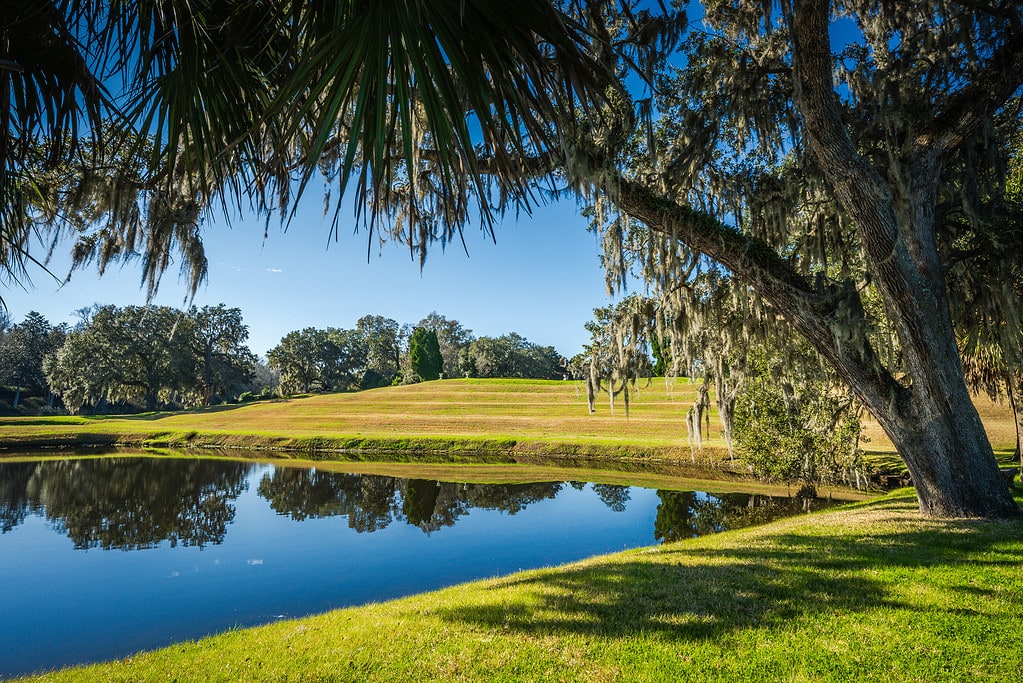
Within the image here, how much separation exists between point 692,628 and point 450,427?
2659 cm

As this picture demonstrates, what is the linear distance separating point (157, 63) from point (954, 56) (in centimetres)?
960

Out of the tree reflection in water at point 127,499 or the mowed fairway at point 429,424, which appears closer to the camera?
the tree reflection in water at point 127,499

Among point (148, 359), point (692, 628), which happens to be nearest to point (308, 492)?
point (692, 628)

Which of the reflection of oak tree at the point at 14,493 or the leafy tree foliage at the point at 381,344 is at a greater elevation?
the leafy tree foliage at the point at 381,344

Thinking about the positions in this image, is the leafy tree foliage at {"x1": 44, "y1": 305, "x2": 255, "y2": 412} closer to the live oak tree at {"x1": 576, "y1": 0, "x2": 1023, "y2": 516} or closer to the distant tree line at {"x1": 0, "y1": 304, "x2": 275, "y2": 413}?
the distant tree line at {"x1": 0, "y1": 304, "x2": 275, "y2": 413}

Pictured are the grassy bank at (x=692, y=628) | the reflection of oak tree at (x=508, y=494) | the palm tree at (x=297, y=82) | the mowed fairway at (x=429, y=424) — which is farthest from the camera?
the mowed fairway at (x=429, y=424)

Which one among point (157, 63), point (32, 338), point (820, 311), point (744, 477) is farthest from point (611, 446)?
point (32, 338)

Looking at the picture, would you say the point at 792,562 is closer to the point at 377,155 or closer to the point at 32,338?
the point at 377,155

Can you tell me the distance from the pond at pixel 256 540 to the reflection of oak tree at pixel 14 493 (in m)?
0.08

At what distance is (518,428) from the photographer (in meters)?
28.7

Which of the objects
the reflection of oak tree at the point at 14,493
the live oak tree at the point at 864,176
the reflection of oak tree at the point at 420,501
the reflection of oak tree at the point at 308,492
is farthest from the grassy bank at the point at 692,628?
the reflection of oak tree at the point at 14,493

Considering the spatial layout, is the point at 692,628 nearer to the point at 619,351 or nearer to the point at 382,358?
the point at 619,351

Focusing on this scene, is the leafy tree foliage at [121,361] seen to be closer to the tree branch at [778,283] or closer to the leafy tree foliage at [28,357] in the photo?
the leafy tree foliage at [28,357]

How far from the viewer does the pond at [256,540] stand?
21.9 ft
